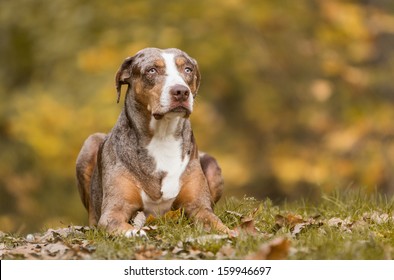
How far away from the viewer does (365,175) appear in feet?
48.3

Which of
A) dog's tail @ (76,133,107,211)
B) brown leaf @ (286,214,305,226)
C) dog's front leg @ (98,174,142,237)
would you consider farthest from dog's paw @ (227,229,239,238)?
dog's tail @ (76,133,107,211)

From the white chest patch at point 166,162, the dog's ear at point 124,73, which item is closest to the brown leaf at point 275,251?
the white chest patch at point 166,162

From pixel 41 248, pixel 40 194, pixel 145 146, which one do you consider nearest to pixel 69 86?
pixel 40 194

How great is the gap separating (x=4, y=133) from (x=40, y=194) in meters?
1.50

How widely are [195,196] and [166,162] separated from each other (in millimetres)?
337

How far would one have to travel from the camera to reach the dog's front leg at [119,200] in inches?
251

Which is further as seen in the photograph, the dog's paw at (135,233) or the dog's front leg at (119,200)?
the dog's front leg at (119,200)

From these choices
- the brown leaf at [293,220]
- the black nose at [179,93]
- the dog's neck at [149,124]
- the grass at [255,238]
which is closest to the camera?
the grass at [255,238]

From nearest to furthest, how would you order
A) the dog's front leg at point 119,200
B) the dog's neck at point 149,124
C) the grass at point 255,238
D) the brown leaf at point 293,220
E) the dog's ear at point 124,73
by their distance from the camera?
the grass at point 255,238 → the brown leaf at point 293,220 → the dog's front leg at point 119,200 → the dog's neck at point 149,124 → the dog's ear at point 124,73

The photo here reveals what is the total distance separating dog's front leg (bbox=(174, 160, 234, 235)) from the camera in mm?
6457

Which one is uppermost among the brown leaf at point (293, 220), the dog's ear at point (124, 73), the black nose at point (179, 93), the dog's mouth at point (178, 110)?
the dog's ear at point (124, 73)

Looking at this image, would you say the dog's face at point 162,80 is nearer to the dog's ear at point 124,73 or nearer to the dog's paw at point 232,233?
the dog's ear at point 124,73

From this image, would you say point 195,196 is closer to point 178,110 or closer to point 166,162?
point 166,162

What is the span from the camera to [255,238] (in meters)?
5.35
